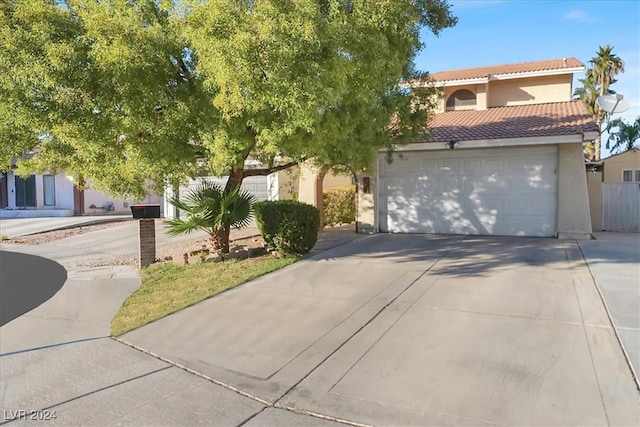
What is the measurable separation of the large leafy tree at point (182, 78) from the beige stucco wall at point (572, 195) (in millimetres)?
6179

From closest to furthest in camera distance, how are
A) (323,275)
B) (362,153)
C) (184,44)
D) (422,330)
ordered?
(422,330) < (184,44) < (323,275) < (362,153)

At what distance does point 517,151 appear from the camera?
41.0ft

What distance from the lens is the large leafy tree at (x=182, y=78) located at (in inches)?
240

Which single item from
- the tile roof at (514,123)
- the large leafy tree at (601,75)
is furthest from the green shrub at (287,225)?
the large leafy tree at (601,75)

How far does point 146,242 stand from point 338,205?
8.09m

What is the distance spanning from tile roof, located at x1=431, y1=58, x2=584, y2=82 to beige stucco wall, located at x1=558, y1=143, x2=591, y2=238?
21.6 feet

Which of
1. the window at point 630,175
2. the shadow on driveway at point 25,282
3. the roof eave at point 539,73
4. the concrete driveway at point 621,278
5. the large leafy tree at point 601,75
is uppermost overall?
the large leafy tree at point 601,75

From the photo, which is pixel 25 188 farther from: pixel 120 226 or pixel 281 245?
pixel 281 245

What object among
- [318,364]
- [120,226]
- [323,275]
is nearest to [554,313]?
[318,364]

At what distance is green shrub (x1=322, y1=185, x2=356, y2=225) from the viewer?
1655cm

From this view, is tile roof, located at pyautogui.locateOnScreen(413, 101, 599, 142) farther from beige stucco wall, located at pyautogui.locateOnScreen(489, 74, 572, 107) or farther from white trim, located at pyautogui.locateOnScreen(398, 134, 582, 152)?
beige stucco wall, located at pyautogui.locateOnScreen(489, 74, 572, 107)

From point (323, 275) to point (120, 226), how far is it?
1220 cm

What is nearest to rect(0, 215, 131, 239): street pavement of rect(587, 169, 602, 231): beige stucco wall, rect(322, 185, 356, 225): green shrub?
rect(322, 185, 356, 225): green shrub

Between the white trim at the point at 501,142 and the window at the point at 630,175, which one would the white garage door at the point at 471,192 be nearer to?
the white trim at the point at 501,142
